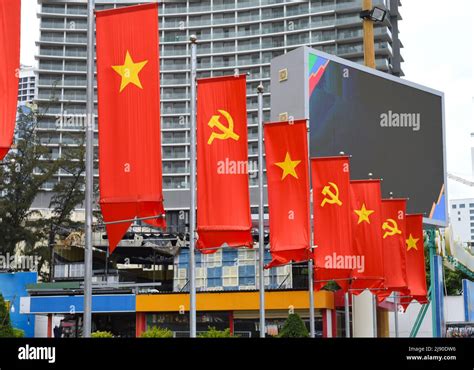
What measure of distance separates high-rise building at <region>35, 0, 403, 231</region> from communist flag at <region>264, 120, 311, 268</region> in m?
92.4

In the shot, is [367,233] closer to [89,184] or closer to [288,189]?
[288,189]

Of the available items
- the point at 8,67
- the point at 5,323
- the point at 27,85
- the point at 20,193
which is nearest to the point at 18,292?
the point at 20,193

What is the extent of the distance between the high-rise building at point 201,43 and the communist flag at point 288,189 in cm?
9244

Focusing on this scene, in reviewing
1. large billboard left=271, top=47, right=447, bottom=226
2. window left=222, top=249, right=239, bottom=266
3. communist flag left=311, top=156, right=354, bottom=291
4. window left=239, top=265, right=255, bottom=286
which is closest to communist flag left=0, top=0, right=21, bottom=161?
communist flag left=311, top=156, right=354, bottom=291

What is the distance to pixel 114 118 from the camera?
675 inches

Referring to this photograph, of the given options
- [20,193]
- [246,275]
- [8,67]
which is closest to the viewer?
[8,67]

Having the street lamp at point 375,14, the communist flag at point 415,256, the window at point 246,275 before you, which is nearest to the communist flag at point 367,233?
the communist flag at point 415,256

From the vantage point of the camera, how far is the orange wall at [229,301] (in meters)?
39.5

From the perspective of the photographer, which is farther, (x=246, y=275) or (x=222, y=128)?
(x=246, y=275)

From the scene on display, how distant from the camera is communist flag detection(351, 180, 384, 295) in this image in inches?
1178

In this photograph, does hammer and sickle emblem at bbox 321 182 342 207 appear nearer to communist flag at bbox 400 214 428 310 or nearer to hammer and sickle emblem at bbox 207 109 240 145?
hammer and sickle emblem at bbox 207 109 240 145

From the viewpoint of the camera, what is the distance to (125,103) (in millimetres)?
17078

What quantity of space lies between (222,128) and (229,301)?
20.3 meters
